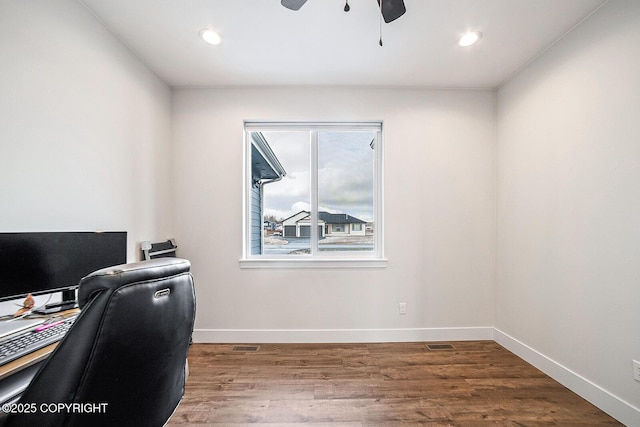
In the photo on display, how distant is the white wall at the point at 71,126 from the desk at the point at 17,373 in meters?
0.80

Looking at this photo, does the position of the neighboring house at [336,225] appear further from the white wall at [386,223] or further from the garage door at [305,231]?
the white wall at [386,223]

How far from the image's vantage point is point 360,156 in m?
3.23

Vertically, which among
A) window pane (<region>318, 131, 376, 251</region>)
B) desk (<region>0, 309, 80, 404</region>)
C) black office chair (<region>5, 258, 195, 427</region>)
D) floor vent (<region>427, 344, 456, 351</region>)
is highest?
window pane (<region>318, 131, 376, 251</region>)

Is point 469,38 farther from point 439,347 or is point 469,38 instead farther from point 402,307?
point 439,347

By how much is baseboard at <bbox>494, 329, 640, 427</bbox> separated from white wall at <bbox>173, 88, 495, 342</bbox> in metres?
0.43

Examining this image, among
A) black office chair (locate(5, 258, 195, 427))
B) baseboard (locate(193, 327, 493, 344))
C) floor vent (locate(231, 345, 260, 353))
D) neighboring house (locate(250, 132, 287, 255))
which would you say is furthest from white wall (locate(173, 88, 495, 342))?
black office chair (locate(5, 258, 195, 427))

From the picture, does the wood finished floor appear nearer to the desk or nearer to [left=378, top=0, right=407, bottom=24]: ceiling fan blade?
the desk

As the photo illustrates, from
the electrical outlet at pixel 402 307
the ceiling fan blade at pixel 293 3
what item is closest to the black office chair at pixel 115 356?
the ceiling fan blade at pixel 293 3

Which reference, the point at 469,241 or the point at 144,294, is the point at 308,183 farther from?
the point at 144,294

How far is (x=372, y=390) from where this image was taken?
83.9 inches

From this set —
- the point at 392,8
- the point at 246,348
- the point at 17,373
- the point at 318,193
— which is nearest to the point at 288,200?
the point at 318,193

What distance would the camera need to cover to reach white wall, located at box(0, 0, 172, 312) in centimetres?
148

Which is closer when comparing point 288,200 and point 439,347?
point 439,347

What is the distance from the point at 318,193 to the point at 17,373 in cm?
256
